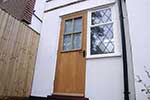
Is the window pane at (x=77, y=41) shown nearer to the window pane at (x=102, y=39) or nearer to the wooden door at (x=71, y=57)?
the wooden door at (x=71, y=57)

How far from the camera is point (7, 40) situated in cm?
358

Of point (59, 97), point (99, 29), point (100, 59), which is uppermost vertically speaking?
point (99, 29)

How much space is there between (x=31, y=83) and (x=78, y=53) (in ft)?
4.70

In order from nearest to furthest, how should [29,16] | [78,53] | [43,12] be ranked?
1. [78,53]
2. [29,16]
3. [43,12]

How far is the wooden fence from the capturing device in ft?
11.4

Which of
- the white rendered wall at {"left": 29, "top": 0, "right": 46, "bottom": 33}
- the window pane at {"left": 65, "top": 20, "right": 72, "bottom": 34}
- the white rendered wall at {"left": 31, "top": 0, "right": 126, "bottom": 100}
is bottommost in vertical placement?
the white rendered wall at {"left": 31, "top": 0, "right": 126, "bottom": 100}

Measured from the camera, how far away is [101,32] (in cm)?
403

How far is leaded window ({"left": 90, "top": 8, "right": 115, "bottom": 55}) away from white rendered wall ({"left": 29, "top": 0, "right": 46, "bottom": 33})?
5.22ft

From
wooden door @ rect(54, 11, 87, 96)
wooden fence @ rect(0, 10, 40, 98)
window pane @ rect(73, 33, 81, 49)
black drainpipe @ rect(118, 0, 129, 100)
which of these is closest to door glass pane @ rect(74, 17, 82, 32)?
wooden door @ rect(54, 11, 87, 96)

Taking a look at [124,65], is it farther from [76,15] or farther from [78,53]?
[76,15]

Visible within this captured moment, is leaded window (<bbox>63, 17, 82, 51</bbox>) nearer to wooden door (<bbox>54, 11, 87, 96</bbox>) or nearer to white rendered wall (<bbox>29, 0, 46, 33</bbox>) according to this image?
wooden door (<bbox>54, 11, 87, 96</bbox>)

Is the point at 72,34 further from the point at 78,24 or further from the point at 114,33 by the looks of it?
the point at 114,33

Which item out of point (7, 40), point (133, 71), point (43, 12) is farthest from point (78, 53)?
point (43, 12)

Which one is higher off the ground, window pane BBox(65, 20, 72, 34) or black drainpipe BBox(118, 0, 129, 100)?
window pane BBox(65, 20, 72, 34)
